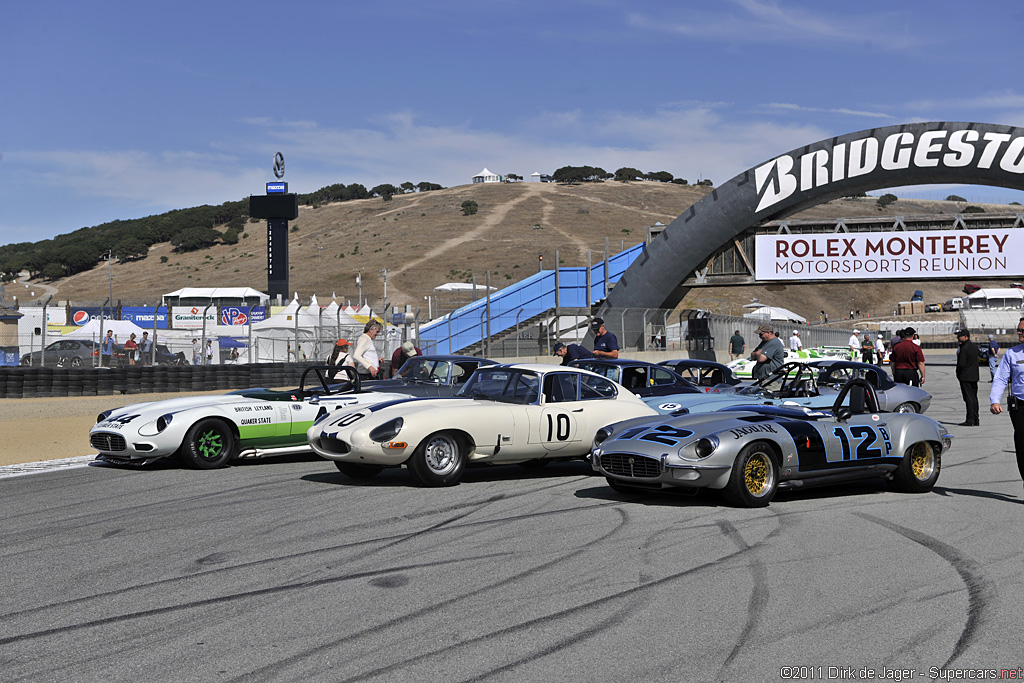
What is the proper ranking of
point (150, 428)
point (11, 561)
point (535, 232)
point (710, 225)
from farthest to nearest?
point (535, 232), point (710, 225), point (150, 428), point (11, 561)

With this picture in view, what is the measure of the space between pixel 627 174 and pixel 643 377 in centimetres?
17310

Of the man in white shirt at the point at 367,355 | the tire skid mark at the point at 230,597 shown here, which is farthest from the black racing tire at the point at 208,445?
A: the tire skid mark at the point at 230,597

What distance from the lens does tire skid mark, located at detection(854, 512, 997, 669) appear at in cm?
475

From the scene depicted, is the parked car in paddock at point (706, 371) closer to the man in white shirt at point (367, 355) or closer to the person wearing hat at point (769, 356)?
the person wearing hat at point (769, 356)

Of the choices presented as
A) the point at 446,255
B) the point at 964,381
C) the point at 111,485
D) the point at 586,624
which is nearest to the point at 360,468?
the point at 111,485

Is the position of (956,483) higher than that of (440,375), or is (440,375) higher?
(440,375)

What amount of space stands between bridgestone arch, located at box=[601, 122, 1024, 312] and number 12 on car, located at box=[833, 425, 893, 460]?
23.3 metres

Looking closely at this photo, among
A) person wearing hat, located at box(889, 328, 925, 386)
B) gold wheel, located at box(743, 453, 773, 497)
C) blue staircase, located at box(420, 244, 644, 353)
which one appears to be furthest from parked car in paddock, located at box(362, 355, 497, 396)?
blue staircase, located at box(420, 244, 644, 353)

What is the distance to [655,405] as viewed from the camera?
12.2m

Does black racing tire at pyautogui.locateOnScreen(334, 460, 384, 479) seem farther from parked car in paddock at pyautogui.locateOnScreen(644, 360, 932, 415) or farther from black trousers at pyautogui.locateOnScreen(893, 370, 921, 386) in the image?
black trousers at pyautogui.locateOnScreen(893, 370, 921, 386)

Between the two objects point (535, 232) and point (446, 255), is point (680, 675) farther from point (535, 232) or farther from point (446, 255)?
point (535, 232)

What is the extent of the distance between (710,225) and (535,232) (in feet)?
282

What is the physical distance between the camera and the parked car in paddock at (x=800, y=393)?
12047mm

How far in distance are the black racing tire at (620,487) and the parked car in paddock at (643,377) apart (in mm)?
4295
